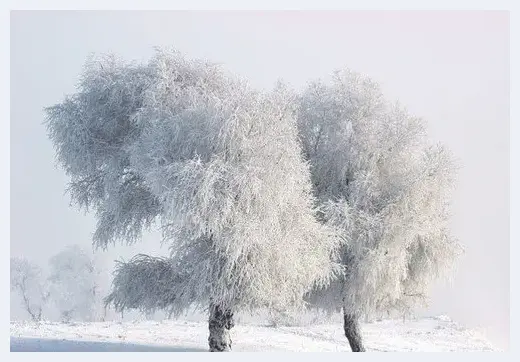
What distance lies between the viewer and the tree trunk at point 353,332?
87.3 ft

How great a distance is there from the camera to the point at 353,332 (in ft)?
88.0

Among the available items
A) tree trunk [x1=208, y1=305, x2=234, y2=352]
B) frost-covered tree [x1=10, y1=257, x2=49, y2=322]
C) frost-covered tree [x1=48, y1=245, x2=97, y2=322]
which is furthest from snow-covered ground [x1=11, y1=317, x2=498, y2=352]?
frost-covered tree [x1=10, y1=257, x2=49, y2=322]

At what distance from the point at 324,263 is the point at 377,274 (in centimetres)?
237

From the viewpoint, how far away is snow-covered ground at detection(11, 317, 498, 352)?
25.0 m

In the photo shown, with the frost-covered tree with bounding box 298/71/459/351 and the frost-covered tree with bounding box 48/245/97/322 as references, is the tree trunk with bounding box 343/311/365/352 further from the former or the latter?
the frost-covered tree with bounding box 48/245/97/322

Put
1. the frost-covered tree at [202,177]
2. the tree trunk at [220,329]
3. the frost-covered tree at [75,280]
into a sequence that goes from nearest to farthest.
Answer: the frost-covered tree at [202,177] < the tree trunk at [220,329] < the frost-covered tree at [75,280]

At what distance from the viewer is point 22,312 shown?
49.5 metres

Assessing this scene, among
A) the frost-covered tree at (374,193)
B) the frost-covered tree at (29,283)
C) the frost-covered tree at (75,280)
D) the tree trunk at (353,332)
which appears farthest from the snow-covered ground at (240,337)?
the frost-covered tree at (29,283)

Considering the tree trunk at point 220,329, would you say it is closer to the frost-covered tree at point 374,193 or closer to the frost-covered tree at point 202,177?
the frost-covered tree at point 202,177

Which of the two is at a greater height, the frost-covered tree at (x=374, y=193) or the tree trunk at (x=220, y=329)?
the frost-covered tree at (x=374, y=193)

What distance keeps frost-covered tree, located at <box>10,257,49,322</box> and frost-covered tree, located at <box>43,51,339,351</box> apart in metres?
27.4

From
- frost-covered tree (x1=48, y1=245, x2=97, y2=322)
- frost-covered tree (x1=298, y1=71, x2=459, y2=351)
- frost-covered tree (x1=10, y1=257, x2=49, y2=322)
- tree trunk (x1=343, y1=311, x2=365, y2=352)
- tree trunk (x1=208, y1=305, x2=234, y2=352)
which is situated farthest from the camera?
frost-covered tree (x1=48, y1=245, x2=97, y2=322)

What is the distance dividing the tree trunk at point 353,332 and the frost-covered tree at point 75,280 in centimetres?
2842
